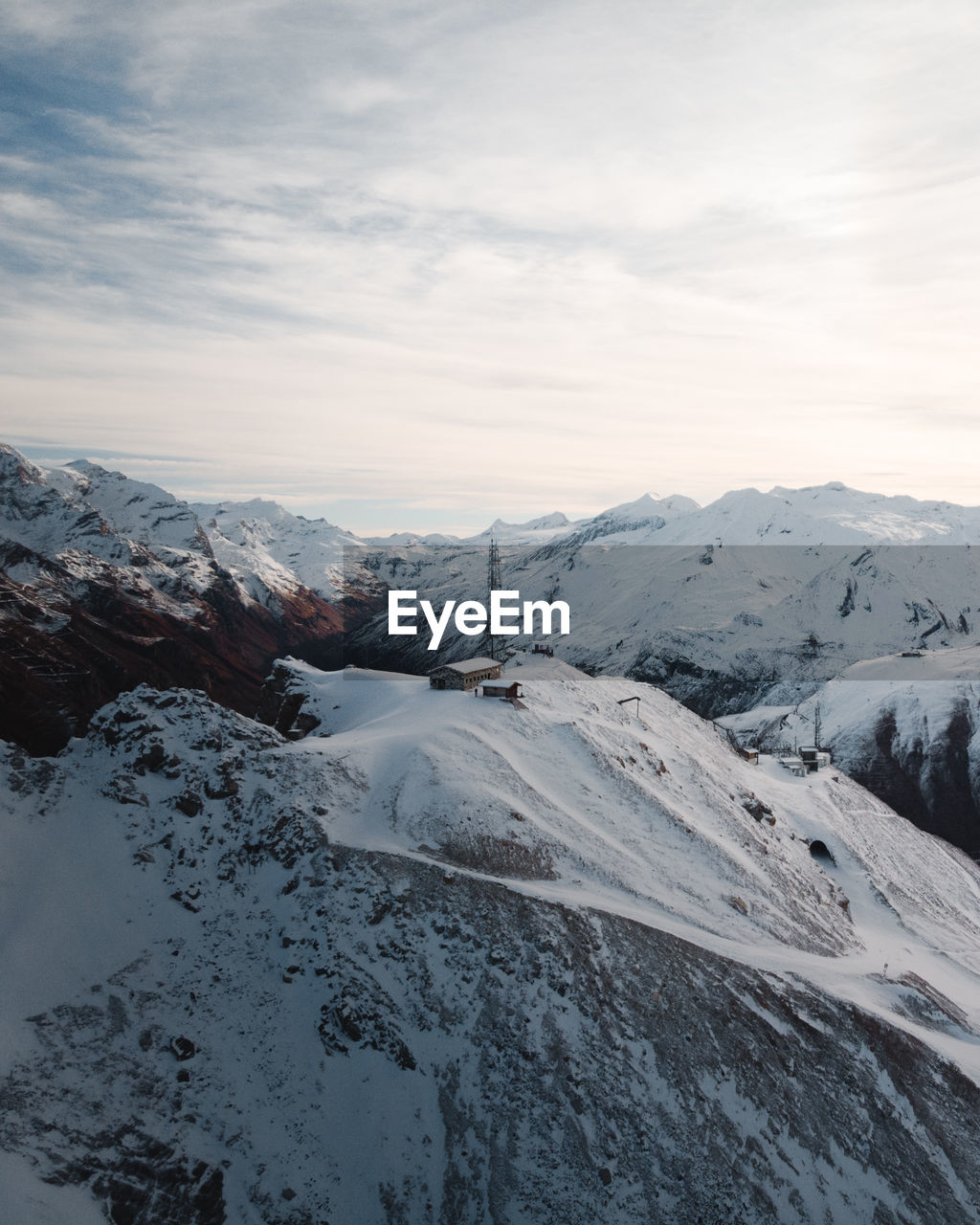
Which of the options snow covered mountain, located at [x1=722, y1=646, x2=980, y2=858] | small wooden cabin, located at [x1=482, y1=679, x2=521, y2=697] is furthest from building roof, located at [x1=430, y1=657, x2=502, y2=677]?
snow covered mountain, located at [x1=722, y1=646, x2=980, y2=858]

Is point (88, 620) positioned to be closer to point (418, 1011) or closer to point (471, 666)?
point (471, 666)

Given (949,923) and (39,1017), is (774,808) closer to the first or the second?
(949,923)

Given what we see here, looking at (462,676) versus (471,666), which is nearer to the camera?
(462,676)

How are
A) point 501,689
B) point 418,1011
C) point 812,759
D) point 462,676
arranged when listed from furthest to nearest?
point 812,759
point 462,676
point 501,689
point 418,1011

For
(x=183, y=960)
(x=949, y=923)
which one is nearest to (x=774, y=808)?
(x=949, y=923)

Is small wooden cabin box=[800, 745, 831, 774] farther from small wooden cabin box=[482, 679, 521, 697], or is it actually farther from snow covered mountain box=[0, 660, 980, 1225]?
small wooden cabin box=[482, 679, 521, 697]

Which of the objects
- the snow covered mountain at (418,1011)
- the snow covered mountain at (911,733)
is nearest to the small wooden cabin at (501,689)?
the snow covered mountain at (418,1011)

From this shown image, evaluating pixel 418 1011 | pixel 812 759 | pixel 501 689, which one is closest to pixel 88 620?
pixel 501 689

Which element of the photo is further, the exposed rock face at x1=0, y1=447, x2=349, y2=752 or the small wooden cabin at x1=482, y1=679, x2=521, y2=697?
the exposed rock face at x1=0, y1=447, x2=349, y2=752
